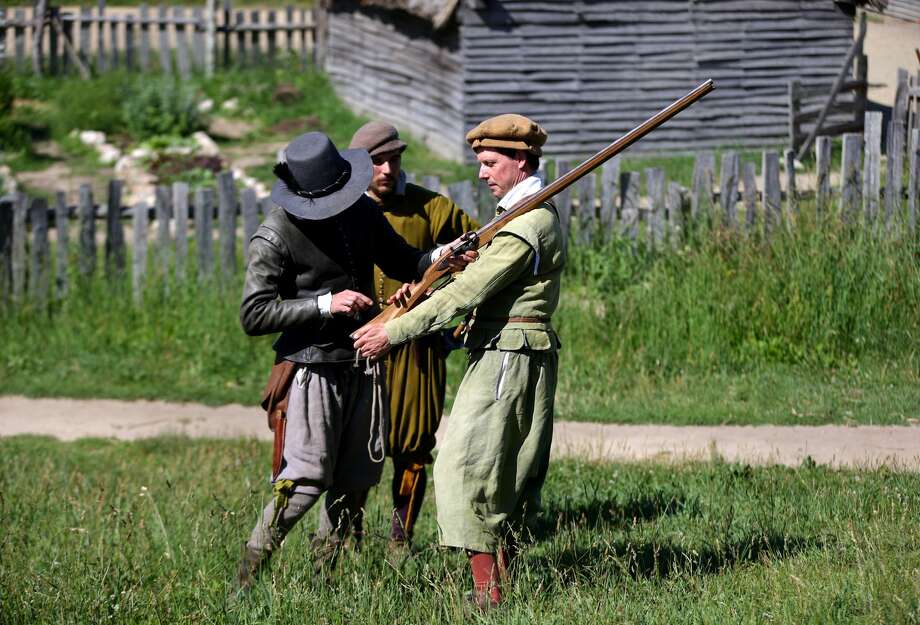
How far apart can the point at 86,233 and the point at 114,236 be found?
0.24 m

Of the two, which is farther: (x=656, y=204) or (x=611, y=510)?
(x=656, y=204)

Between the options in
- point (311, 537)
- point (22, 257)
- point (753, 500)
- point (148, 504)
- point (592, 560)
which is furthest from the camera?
point (22, 257)

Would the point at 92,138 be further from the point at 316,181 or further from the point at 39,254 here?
the point at 316,181

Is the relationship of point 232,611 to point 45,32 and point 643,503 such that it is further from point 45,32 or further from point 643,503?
point 45,32

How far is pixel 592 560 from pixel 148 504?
271 cm

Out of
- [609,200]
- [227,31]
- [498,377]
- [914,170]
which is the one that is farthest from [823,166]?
[227,31]

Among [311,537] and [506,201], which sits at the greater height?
[506,201]

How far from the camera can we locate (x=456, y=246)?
16.6 feet

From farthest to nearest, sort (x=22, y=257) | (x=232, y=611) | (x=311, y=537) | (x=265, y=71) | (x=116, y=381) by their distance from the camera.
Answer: (x=265, y=71)
(x=22, y=257)
(x=116, y=381)
(x=311, y=537)
(x=232, y=611)

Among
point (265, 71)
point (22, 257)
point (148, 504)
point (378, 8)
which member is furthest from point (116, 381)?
point (265, 71)

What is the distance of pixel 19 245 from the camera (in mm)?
10875

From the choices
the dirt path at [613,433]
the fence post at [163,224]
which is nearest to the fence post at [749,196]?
the dirt path at [613,433]

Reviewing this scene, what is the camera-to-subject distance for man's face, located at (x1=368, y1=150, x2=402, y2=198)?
6215 mm

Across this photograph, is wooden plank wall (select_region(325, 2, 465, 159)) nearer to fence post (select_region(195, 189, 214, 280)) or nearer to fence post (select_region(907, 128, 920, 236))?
fence post (select_region(195, 189, 214, 280))
